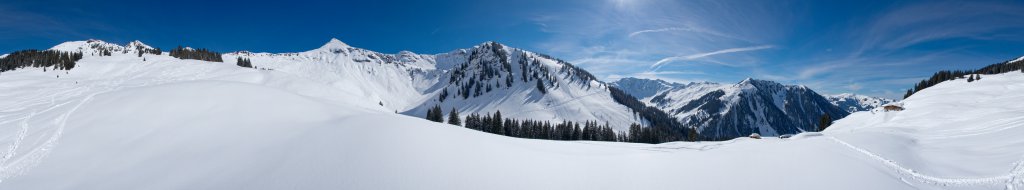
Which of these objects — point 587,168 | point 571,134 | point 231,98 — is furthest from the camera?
point 571,134

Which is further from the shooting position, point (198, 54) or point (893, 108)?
point (198, 54)

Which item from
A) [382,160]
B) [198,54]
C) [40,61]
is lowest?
[382,160]

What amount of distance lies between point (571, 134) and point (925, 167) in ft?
339

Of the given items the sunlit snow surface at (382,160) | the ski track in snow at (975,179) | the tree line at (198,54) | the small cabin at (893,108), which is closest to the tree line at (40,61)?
the tree line at (198,54)

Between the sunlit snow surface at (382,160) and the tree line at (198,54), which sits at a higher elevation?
the tree line at (198,54)

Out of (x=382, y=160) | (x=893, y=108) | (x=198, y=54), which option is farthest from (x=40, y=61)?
(x=893, y=108)

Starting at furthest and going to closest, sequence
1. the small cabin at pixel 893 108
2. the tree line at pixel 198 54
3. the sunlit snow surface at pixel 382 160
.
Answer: the tree line at pixel 198 54 → the small cabin at pixel 893 108 → the sunlit snow surface at pixel 382 160

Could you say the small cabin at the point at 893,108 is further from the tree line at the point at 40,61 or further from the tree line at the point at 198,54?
the tree line at the point at 198,54

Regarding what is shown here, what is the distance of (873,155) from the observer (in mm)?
10430

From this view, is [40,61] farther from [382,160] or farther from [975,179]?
[975,179]

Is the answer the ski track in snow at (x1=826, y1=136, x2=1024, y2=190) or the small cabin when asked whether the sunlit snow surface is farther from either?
the small cabin

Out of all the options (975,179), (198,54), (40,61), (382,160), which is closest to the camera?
(382,160)

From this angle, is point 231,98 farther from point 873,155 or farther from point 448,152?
point 873,155

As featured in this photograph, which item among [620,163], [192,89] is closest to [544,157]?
[620,163]
